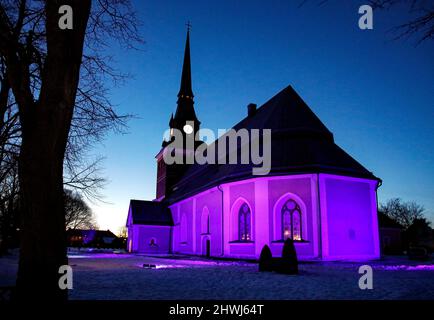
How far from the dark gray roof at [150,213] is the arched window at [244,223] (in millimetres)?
17955

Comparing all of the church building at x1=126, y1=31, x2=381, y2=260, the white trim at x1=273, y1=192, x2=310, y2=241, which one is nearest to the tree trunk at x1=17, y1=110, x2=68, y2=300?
the church building at x1=126, y1=31, x2=381, y2=260

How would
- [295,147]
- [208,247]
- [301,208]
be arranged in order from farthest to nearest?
[208,247] → [295,147] → [301,208]

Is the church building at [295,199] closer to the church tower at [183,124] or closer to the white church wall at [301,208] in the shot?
the white church wall at [301,208]

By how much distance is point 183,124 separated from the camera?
41844mm

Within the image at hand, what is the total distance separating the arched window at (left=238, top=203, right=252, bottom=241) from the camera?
73.9 ft

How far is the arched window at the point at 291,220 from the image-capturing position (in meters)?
20.6

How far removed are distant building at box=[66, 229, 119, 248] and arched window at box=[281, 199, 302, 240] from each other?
5726 cm

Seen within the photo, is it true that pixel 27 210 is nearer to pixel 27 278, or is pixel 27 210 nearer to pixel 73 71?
pixel 27 278

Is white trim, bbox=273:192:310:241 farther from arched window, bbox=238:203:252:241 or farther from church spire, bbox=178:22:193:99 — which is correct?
church spire, bbox=178:22:193:99

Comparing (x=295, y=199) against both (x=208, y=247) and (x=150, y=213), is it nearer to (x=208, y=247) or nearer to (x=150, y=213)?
(x=208, y=247)

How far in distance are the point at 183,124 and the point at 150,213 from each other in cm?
1090

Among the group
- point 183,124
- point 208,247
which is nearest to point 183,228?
point 208,247
